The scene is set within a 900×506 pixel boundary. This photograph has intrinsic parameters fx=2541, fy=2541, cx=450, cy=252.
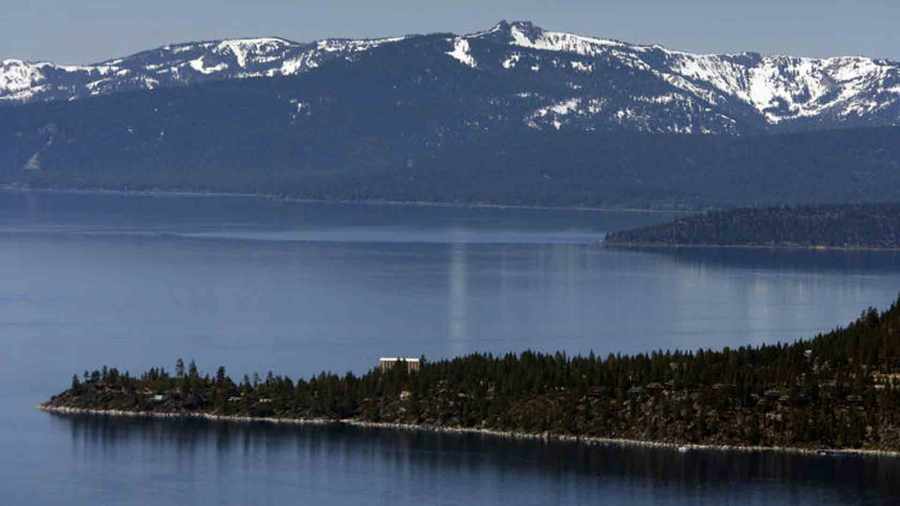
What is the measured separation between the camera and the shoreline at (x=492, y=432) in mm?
115562

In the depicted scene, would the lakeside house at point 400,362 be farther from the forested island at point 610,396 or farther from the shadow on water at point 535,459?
the shadow on water at point 535,459

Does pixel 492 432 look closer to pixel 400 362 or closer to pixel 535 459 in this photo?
pixel 535 459

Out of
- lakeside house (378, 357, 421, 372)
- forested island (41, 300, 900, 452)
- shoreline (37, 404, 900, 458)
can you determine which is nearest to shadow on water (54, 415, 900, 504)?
shoreline (37, 404, 900, 458)

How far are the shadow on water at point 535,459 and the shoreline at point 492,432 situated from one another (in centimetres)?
64

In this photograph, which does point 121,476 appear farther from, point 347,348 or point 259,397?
point 347,348

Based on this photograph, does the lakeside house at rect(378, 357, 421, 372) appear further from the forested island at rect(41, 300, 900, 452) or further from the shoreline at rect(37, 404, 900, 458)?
the shoreline at rect(37, 404, 900, 458)

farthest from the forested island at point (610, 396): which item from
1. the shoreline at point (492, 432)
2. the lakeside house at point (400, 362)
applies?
the lakeside house at point (400, 362)

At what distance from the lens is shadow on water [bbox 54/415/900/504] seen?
357 ft

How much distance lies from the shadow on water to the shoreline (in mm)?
638

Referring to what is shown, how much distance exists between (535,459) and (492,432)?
5.75m

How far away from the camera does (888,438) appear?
115 m

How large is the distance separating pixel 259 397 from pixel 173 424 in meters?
5.15

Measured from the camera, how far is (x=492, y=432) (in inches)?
4774

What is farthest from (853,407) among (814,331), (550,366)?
(814,331)
